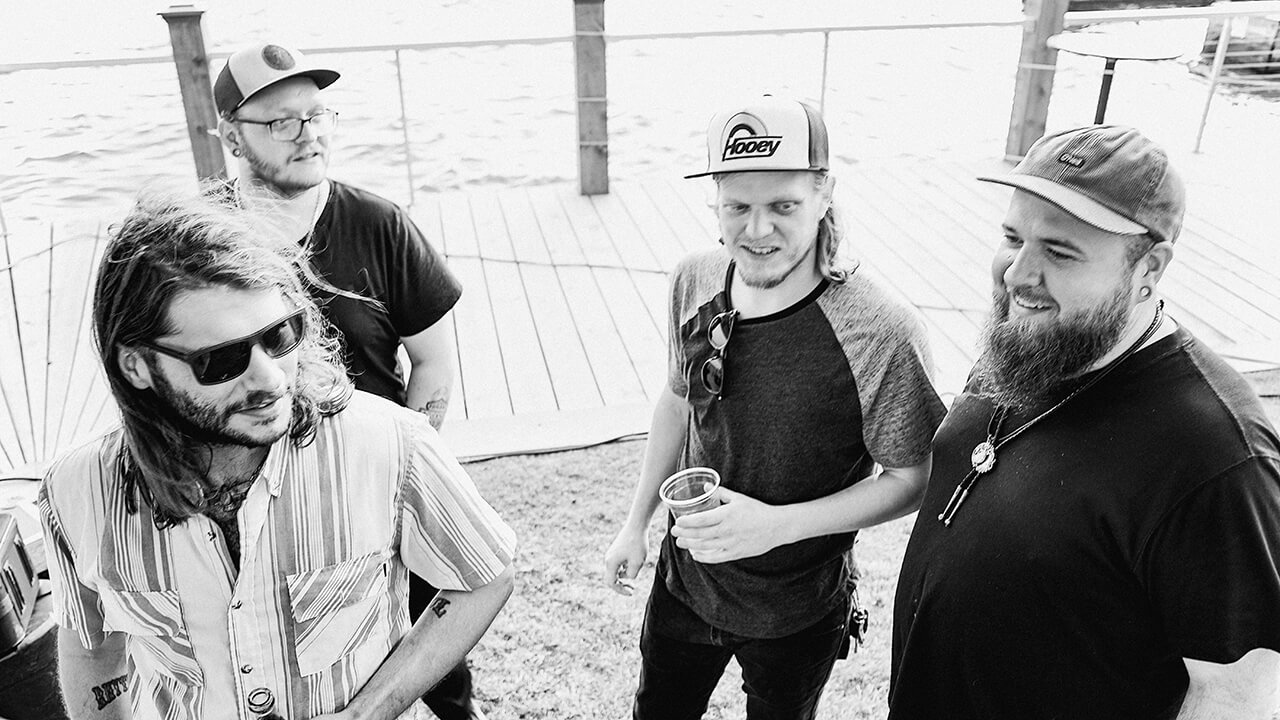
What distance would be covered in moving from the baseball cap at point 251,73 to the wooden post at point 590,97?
3.27 metres

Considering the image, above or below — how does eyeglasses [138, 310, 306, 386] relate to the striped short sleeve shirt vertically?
above

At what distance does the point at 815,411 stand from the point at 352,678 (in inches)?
35.0

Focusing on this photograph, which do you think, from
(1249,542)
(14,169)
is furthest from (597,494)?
(14,169)

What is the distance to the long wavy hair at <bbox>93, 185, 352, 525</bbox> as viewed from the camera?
1217mm

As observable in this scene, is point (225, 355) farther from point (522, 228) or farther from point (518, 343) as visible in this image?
point (522, 228)

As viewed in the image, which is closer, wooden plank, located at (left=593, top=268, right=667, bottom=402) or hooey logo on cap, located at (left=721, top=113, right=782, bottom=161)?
hooey logo on cap, located at (left=721, top=113, right=782, bottom=161)

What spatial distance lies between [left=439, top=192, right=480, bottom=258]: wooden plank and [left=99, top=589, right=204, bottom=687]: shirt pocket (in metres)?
3.87

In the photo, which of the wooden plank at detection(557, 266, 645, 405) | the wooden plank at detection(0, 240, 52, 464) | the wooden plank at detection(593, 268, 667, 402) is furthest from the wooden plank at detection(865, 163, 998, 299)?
the wooden plank at detection(0, 240, 52, 464)

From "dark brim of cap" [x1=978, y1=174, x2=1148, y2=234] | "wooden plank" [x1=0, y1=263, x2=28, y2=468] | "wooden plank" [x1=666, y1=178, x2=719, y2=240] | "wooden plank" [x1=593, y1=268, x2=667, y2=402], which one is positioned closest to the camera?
"dark brim of cap" [x1=978, y1=174, x2=1148, y2=234]

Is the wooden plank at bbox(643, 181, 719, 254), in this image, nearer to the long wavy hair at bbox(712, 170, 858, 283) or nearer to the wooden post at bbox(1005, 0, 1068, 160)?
the wooden post at bbox(1005, 0, 1068, 160)

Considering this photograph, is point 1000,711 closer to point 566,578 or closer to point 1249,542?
point 1249,542

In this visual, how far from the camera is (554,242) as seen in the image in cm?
532

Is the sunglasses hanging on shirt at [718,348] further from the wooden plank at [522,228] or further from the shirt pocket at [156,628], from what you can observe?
the wooden plank at [522,228]

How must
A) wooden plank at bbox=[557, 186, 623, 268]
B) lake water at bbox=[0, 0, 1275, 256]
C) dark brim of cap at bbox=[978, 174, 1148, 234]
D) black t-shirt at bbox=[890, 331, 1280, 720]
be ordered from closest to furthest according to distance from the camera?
black t-shirt at bbox=[890, 331, 1280, 720], dark brim of cap at bbox=[978, 174, 1148, 234], wooden plank at bbox=[557, 186, 623, 268], lake water at bbox=[0, 0, 1275, 256]
